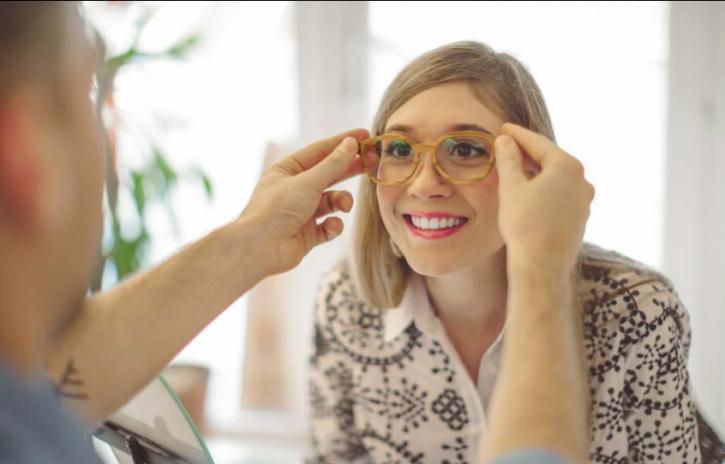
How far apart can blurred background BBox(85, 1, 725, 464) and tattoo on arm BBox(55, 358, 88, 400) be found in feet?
3.24

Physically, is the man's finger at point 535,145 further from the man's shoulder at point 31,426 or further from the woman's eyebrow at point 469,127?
the man's shoulder at point 31,426

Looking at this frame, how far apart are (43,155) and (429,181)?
65cm

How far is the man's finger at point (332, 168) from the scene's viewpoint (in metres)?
1.03

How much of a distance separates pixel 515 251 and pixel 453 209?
389mm

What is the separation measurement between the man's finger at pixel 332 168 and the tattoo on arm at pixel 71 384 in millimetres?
443

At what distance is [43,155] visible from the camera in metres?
0.48

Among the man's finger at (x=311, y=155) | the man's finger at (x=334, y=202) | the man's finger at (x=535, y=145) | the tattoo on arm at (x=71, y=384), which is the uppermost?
the man's finger at (x=535, y=145)

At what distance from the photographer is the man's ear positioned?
18.6 inches

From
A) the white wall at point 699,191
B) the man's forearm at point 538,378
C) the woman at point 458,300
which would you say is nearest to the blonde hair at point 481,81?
the woman at point 458,300

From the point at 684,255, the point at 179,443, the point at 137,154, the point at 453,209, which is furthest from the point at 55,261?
the point at 684,255

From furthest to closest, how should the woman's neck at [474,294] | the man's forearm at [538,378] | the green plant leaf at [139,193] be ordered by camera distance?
the green plant leaf at [139,193] → the woman's neck at [474,294] → the man's forearm at [538,378]

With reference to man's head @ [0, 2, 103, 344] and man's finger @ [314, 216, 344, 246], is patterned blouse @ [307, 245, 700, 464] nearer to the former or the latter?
man's finger @ [314, 216, 344, 246]

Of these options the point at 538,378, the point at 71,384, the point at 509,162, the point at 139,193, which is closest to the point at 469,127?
the point at 509,162

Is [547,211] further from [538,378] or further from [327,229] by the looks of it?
[327,229]
